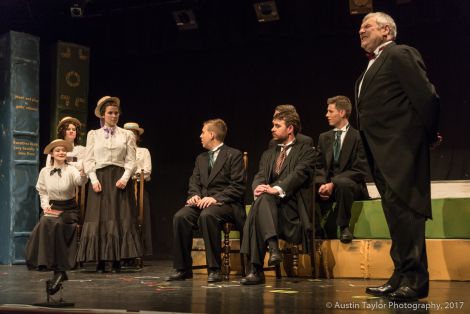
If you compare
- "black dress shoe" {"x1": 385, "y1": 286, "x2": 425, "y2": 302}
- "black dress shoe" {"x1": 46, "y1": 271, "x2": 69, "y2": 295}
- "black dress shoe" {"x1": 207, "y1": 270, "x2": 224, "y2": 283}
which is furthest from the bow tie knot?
"black dress shoe" {"x1": 385, "y1": 286, "x2": 425, "y2": 302}

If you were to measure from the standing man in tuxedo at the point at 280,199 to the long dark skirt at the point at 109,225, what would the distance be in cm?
136

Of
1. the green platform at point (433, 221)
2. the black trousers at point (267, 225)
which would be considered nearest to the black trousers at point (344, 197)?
the green platform at point (433, 221)

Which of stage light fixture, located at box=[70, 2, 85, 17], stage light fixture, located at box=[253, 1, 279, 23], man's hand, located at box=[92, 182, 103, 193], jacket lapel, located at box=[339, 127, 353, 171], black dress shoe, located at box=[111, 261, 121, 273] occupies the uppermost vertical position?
stage light fixture, located at box=[70, 2, 85, 17]

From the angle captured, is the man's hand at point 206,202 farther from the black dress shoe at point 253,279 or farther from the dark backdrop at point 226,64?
the dark backdrop at point 226,64

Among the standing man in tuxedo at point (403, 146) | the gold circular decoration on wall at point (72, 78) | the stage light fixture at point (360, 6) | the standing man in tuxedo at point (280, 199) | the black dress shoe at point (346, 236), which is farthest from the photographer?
the gold circular decoration on wall at point (72, 78)

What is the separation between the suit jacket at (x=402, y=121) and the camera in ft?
10.2

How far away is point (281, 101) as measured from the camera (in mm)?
7371

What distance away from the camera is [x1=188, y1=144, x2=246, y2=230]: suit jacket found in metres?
4.94

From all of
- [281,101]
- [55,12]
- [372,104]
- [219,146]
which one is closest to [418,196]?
[372,104]

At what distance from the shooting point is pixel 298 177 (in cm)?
467

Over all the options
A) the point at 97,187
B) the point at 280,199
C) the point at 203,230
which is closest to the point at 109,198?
the point at 97,187

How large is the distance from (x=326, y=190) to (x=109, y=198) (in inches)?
74.9

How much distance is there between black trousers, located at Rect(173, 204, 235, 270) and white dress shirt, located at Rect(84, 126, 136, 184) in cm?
98

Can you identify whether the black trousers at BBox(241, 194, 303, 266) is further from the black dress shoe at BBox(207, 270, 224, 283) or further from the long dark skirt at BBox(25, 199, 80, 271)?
the long dark skirt at BBox(25, 199, 80, 271)
